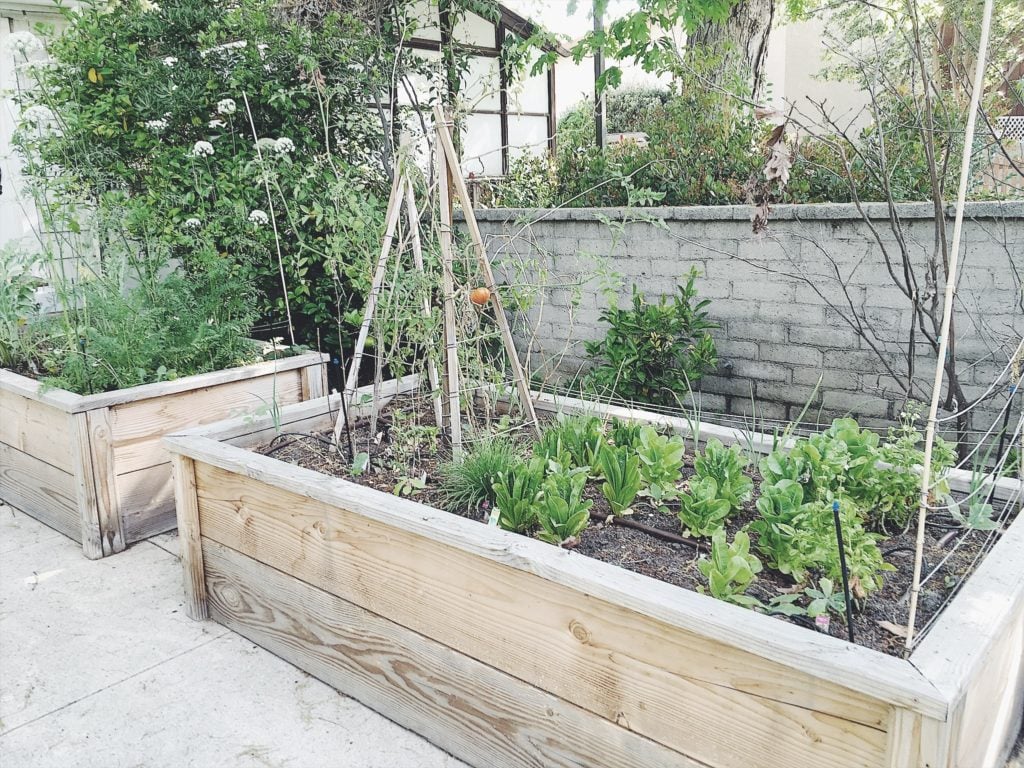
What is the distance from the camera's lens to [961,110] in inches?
155

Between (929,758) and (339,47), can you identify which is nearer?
(929,758)

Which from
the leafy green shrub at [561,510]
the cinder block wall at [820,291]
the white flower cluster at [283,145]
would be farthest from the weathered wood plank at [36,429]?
the leafy green shrub at [561,510]

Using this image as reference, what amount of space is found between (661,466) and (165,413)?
1.99 metres

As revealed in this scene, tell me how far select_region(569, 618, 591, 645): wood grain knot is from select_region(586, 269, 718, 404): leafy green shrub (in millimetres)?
2276

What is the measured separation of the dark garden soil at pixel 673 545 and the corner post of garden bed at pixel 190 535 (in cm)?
24

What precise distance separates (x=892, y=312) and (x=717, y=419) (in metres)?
0.88

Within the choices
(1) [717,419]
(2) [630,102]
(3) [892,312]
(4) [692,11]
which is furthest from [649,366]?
(2) [630,102]

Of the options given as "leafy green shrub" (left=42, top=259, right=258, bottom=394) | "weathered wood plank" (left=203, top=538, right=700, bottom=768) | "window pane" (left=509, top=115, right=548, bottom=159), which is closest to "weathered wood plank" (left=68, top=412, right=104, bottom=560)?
"leafy green shrub" (left=42, top=259, right=258, bottom=394)

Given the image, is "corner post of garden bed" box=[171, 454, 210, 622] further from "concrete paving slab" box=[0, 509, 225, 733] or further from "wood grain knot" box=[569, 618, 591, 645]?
"wood grain knot" box=[569, 618, 591, 645]

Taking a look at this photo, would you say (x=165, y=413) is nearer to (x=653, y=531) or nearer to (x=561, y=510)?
(x=561, y=510)

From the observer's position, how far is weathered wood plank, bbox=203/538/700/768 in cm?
168

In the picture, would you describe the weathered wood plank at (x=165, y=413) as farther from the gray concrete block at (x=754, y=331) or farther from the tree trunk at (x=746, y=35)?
the tree trunk at (x=746, y=35)

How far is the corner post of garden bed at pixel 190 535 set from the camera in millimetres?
2502

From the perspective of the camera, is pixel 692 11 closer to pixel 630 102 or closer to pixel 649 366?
pixel 649 366
